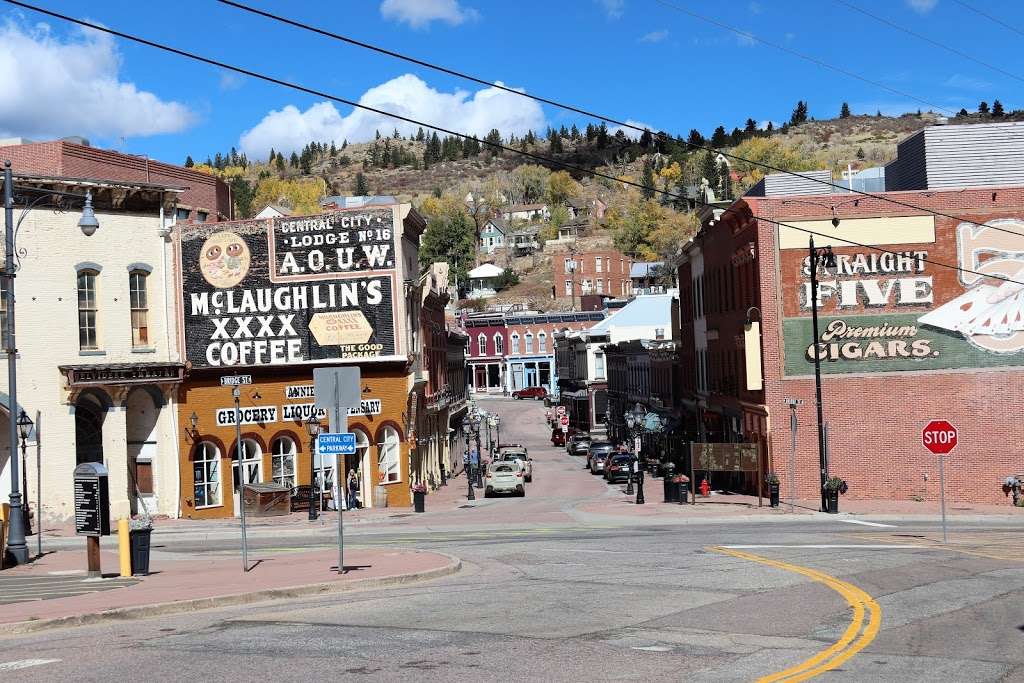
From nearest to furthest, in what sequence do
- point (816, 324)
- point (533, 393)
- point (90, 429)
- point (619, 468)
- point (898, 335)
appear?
1. point (816, 324)
2. point (898, 335)
3. point (90, 429)
4. point (619, 468)
5. point (533, 393)

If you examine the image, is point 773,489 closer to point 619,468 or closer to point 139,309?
point 619,468

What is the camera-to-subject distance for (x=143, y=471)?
4228cm

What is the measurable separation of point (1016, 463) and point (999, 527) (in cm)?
1062

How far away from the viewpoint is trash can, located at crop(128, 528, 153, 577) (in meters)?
20.2

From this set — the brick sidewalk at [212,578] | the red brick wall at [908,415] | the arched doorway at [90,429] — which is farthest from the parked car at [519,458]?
the brick sidewalk at [212,578]

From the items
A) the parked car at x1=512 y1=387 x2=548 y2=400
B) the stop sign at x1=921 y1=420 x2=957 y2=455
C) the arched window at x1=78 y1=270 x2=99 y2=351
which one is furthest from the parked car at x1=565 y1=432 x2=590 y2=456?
the parked car at x1=512 y1=387 x2=548 y2=400

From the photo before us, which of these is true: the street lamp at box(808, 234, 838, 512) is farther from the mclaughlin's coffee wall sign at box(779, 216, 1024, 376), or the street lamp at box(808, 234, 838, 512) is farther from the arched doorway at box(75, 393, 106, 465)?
the arched doorway at box(75, 393, 106, 465)

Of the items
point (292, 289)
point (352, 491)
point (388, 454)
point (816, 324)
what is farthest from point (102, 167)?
point (816, 324)

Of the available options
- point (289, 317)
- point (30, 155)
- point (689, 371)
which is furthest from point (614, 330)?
point (30, 155)

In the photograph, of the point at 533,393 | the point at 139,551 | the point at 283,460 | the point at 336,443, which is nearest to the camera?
the point at 336,443

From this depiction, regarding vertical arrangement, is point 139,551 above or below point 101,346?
below

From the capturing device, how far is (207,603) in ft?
53.5

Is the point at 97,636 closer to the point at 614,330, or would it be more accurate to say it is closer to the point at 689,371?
the point at 689,371

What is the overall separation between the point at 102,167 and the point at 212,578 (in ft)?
94.8
